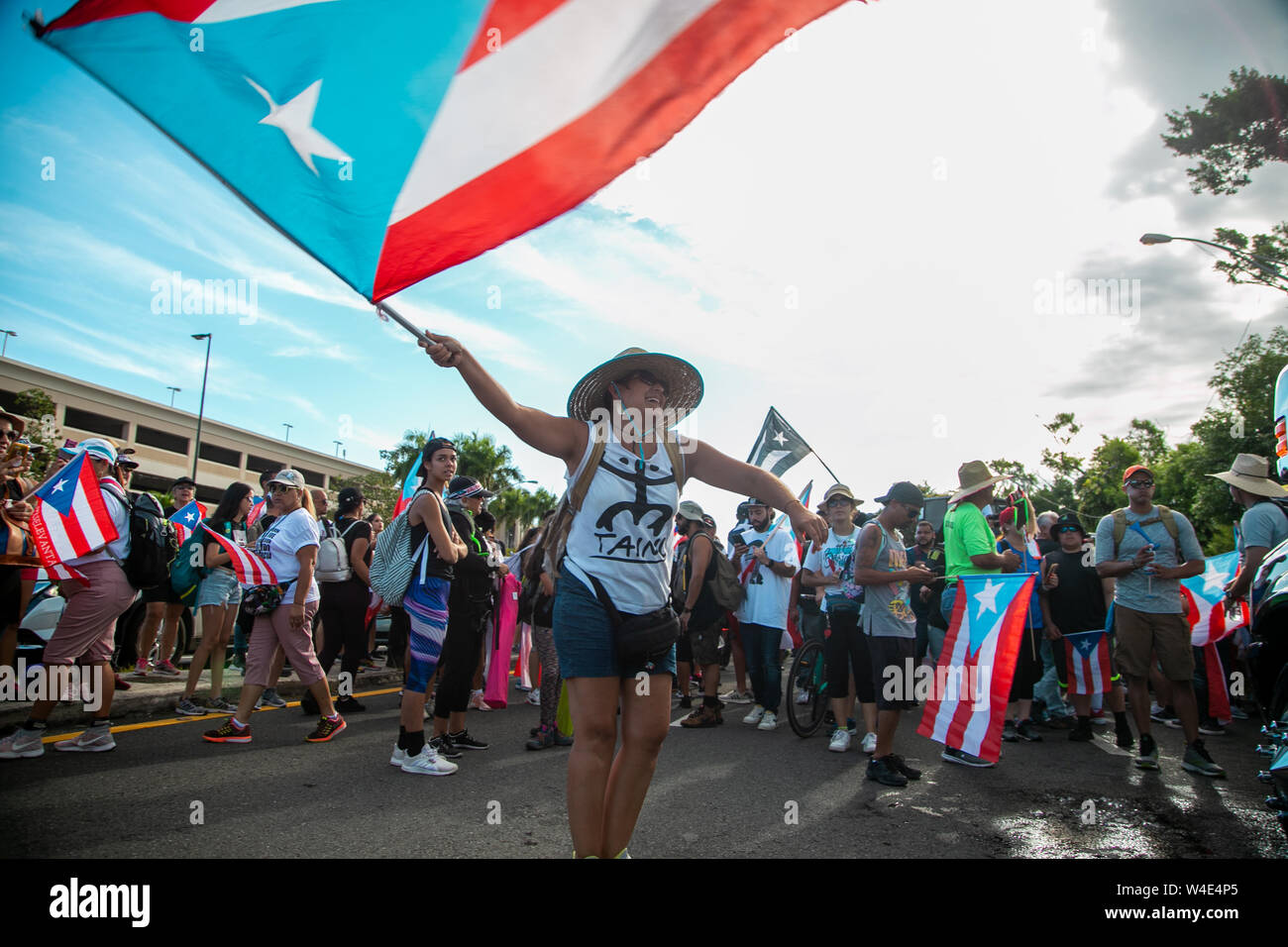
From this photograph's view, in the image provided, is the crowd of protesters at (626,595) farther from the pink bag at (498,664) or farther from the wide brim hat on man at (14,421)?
the pink bag at (498,664)

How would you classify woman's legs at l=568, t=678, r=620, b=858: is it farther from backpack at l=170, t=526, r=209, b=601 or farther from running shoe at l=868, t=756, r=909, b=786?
backpack at l=170, t=526, r=209, b=601

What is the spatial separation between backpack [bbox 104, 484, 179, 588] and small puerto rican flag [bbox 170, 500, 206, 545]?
2396 mm

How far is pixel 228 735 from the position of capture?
5508 mm

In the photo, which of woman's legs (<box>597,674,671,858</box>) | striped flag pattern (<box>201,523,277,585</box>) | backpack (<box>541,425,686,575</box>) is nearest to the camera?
woman's legs (<box>597,674,671,858</box>)

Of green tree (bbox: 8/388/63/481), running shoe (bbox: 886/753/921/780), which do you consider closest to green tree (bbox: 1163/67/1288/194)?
running shoe (bbox: 886/753/921/780)

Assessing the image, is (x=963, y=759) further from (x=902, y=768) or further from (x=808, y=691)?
(x=808, y=691)

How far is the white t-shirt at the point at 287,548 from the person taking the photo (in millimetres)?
5764

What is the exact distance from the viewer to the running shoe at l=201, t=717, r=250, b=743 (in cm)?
548

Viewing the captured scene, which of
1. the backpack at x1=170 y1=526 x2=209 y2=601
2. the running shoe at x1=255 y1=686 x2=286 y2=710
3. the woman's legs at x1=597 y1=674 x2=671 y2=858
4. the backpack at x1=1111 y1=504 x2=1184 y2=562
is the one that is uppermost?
the backpack at x1=1111 y1=504 x2=1184 y2=562

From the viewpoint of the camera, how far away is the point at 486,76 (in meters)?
3.11

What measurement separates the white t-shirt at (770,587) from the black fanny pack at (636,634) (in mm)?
4736

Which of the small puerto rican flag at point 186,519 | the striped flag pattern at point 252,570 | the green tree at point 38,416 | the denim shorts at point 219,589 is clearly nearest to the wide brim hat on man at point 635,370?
the striped flag pattern at point 252,570
